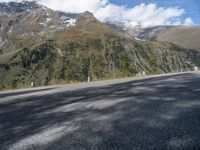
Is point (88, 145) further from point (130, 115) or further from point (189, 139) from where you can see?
point (130, 115)

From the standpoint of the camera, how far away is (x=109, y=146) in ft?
15.3

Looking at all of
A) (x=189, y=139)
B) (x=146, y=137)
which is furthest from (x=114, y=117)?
(x=189, y=139)

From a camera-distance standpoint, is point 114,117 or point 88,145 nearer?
point 88,145

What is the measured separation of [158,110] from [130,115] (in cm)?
72

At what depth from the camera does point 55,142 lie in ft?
16.7

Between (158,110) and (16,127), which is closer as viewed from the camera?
(16,127)

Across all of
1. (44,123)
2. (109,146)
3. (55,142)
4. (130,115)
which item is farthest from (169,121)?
(44,123)

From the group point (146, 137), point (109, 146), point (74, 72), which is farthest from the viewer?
point (74, 72)

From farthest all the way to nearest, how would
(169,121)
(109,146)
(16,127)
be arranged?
(16,127), (169,121), (109,146)

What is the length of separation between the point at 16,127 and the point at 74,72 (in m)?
192

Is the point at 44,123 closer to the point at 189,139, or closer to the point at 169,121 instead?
the point at 169,121

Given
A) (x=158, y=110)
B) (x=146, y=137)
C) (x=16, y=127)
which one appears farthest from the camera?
(x=158, y=110)

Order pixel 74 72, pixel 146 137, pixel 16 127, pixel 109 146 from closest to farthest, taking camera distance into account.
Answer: pixel 109 146 → pixel 146 137 → pixel 16 127 → pixel 74 72

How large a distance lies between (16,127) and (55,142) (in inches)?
68.3
